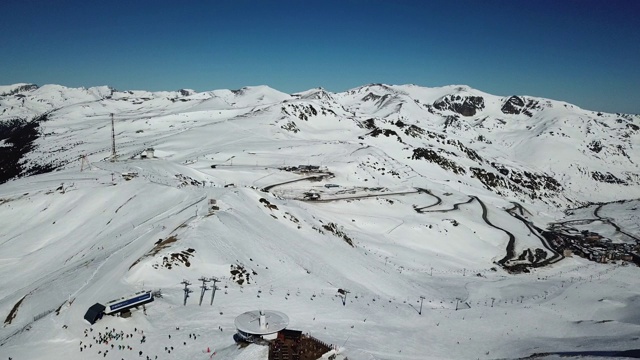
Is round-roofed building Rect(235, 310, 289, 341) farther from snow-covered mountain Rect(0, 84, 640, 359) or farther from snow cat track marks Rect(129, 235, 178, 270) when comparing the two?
snow cat track marks Rect(129, 235, 178, 270)

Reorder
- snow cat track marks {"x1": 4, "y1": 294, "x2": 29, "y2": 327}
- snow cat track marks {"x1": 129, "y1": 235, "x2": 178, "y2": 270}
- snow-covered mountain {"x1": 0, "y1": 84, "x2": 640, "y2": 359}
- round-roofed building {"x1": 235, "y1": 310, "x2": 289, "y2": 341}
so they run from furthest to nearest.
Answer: snow cat track marks {"x1": 129, "y1": 235, "x2": 178, "y2": 270}
snow cat track marks {"x1": 4, "y1": 294, "x2": 29, "y2": 327}
snow-covered mountain {"x1": 0, "y1": 84, "x2": 640, "y2": 359}
round-roofed building {"x1": 235, "y1": 310, "x2": 289, "y2": 341}

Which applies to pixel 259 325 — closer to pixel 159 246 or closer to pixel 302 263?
pixel 159 246

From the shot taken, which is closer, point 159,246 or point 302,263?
point 159,246

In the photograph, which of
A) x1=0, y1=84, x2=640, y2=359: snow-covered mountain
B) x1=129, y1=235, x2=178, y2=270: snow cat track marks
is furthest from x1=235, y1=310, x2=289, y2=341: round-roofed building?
x1=129, y1=235, x2=178, y2=270: snow cat track marks

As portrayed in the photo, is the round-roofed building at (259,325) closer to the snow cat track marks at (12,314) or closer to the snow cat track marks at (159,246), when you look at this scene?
the snow cat track marks at (159,246)

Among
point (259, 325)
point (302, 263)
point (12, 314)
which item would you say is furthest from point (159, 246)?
point (259, 325)

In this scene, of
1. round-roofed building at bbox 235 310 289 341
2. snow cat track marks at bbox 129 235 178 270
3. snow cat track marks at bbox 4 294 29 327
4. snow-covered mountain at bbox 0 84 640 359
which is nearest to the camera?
round-roofed building at bbox 235 310 289 341

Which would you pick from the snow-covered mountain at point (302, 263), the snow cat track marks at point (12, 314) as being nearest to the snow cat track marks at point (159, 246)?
the snow-covered mountain at point (302, 263)

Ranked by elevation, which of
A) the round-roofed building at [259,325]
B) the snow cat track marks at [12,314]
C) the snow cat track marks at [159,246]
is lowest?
the snow cat track marks at [12,314]

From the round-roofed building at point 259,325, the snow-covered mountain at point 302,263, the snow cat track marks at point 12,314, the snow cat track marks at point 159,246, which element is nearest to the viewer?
the round-roofed building at point 259,325

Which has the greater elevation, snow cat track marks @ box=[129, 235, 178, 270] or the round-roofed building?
snow cat track marks @ box=[129, 235, 178, 270]

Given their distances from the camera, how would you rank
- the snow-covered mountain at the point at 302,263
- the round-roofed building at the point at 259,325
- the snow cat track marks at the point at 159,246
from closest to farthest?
the round-roofed building at the point at 259,325 → the snow-covered mountain at the point at 302,263 → the snow cat track marks at the point at 159,246

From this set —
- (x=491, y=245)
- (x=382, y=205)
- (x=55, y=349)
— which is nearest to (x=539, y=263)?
(x=491, y=245)

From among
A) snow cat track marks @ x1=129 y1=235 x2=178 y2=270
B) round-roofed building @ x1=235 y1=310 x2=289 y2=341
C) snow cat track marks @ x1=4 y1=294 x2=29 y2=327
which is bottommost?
snow cat track marks @ x1=4 y1=294 x2=29 y2=327
